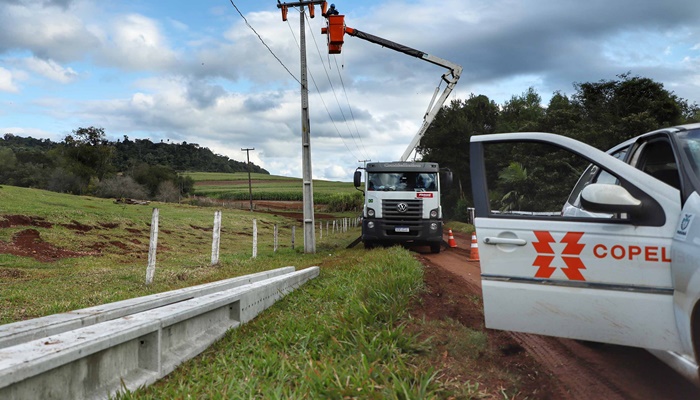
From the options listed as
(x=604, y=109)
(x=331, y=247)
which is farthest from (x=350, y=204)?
(x=331, y=247)

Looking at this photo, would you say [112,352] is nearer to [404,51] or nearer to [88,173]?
[404,51]

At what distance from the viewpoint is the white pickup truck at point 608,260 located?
2.91 meters

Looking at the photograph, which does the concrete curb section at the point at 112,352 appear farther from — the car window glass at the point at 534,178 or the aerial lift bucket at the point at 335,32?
the aerial lift bucket at the point at 335,32

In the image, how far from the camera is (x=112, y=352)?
3383 millimetres

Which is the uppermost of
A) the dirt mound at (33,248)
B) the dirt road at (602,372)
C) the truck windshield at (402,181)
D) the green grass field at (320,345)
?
the truck windshield at (402,181)

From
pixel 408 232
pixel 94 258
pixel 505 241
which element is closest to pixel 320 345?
pixel 505 241

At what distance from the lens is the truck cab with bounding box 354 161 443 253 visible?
1608 cm

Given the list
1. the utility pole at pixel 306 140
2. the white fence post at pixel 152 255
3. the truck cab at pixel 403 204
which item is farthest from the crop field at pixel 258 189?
the white fence post at pixel 152 255

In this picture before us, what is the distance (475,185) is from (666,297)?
134 cm

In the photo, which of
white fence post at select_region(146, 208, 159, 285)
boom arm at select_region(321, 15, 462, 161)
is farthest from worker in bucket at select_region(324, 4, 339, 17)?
white fence post at select_region(146, 208, 159, 285)

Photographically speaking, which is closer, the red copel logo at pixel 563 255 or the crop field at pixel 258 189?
the red copel logo at pixel 563 255

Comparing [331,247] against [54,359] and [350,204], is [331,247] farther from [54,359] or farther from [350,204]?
[350,204]

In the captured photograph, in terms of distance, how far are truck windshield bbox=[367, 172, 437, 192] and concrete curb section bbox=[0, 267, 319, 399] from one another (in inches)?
453

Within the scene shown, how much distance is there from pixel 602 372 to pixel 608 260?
1.24 metres
